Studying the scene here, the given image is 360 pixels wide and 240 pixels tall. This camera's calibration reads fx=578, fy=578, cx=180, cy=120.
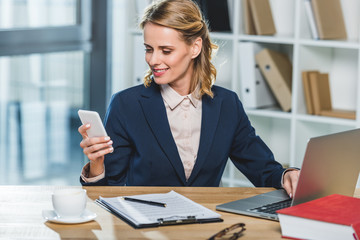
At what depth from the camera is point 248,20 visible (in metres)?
3.40

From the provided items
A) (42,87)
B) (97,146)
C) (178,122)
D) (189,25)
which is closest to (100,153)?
(97,146)

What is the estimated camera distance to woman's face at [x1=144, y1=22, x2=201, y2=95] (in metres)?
1.97

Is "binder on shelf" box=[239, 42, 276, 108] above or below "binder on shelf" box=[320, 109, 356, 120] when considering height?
above

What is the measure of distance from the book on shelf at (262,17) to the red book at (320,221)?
2038 millimetres

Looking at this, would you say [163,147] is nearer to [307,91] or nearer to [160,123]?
[160,123]

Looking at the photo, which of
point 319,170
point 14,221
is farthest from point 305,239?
point 14,221

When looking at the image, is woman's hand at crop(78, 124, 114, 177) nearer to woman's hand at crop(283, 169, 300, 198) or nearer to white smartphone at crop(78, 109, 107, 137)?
white smartphone at crop(78, 109, 107, 137)

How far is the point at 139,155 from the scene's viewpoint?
2043 millimetres

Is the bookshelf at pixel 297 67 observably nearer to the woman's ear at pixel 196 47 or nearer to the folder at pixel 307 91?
the folder at pixel 307 91

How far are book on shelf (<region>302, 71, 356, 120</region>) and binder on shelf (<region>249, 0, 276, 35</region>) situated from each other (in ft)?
1.21

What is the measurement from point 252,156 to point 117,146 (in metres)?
0.49

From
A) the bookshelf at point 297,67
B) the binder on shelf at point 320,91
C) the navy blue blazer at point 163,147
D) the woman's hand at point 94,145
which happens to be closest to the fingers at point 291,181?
the navy blue blazer at point 163,147

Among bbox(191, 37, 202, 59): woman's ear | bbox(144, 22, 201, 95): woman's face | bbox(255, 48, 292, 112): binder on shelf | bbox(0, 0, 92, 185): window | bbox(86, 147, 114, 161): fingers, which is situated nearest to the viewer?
bbox(86, 147, 114, 161): fingers

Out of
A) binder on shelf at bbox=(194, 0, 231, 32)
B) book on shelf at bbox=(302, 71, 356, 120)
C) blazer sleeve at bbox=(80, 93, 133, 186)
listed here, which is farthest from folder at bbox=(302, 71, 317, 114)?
blazer sleeve at bbox=(80, 93, 133, 186)
